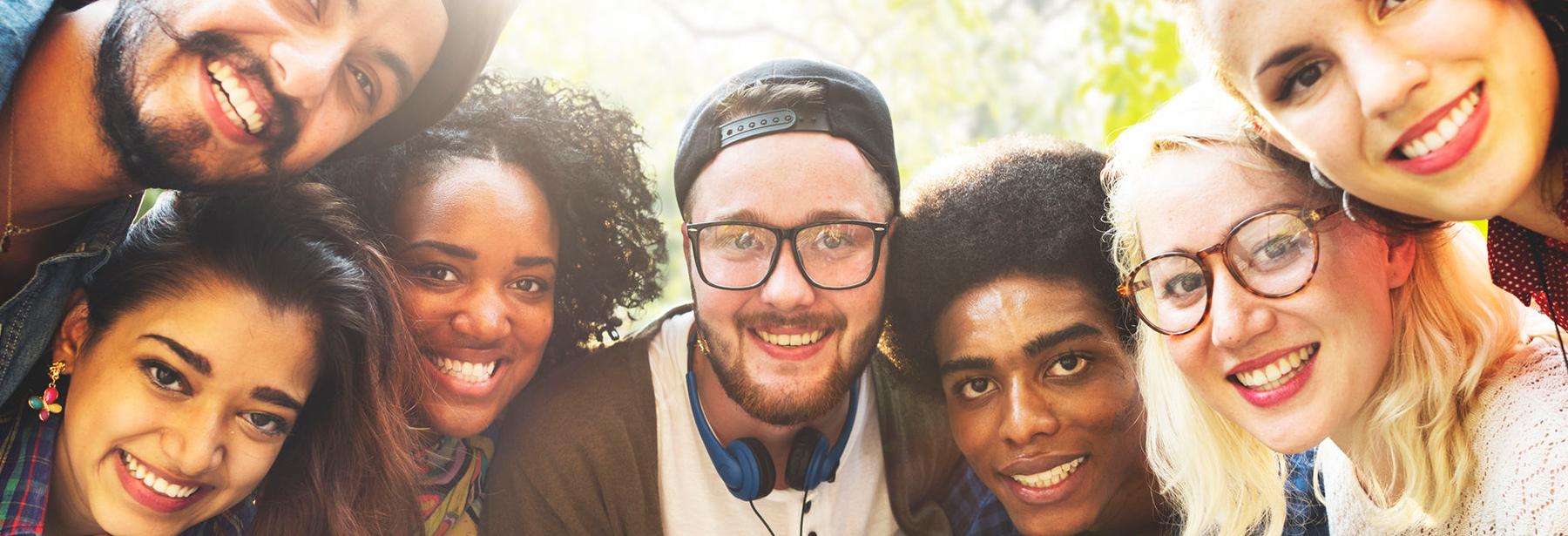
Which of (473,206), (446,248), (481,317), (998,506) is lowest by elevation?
(998,506)

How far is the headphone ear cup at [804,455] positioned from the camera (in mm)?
3396

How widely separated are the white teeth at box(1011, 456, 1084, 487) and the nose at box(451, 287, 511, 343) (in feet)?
5.92

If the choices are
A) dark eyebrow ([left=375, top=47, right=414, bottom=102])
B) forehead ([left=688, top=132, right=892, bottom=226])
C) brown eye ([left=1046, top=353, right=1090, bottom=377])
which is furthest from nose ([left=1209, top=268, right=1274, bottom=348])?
dark eyebrow ([left=375, top=47, right=414, bottom=102])

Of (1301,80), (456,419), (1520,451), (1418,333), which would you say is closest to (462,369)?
(456,419)

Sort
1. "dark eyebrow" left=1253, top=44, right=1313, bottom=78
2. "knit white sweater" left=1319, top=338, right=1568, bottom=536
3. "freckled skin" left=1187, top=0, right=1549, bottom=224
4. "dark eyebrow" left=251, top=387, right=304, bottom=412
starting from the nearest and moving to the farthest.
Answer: "freckled skin" left=1187, top=0, right=1549, bottom=224, "dark eyebrow" left=1253, top=44, right=1313, bottom=78, "knit white sweater" left=1319, top=338, right=1568, bottom=536, "dark eyebrow" left=251, top=387, right=304, bottom=412

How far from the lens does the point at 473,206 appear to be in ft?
10.6

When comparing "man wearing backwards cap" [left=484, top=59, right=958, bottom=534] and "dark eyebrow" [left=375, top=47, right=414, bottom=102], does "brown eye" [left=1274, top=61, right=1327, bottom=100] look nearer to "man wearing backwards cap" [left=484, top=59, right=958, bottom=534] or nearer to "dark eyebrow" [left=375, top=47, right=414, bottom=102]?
"man wearing backwards cap" [left=484, top=59, right=958, bottom=534]

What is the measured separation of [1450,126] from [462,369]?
2802 mm

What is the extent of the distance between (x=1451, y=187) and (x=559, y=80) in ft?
10.1

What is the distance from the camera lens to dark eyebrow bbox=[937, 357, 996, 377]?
324 centimetres

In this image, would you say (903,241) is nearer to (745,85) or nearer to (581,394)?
(745,85)

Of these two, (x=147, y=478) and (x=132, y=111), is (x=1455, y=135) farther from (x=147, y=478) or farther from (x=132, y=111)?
(x=147, y=478)

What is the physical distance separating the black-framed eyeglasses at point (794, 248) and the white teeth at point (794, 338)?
0.56 ft

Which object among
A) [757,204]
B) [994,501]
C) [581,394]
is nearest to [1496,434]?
[994,501]
